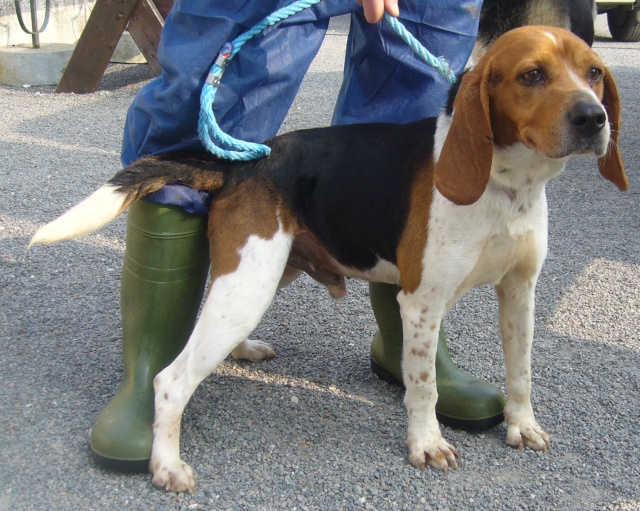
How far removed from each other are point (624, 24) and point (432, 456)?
37.0 ft

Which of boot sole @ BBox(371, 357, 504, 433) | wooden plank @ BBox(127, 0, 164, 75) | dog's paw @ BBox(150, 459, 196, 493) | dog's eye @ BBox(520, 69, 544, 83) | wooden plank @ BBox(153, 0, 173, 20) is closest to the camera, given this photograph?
dog's eye @ BBox(520, 69, 544, 83)

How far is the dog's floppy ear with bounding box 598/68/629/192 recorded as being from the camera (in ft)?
7.13

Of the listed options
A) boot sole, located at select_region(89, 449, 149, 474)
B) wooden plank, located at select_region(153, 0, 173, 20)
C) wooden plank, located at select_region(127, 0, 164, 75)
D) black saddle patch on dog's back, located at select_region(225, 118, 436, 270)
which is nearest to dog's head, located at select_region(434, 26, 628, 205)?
black saddle patch on dog's back, located at select_region(225, 118, 436, 270)

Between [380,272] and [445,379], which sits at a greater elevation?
[380,272]

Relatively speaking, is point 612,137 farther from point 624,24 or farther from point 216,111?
point 624,24

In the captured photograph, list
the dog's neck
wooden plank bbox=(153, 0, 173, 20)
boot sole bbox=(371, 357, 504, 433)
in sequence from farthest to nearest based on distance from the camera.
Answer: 1. wooden plank bbox=(153, 0, 173, 20)
2. boot sole bbox=(371, 357, 504, 433)
3. the dog's neck

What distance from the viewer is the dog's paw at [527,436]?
243 cm

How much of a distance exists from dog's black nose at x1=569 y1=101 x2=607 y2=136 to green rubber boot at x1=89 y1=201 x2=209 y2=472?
116 cm

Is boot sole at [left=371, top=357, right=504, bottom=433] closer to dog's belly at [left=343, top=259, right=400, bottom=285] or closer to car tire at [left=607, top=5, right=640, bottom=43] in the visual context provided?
dog's belly at [left=343, top=259, right=400, bottom=285]

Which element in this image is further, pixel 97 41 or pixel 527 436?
pixel 97 41

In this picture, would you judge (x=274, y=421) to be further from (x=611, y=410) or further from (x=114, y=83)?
(x=114, y=83)

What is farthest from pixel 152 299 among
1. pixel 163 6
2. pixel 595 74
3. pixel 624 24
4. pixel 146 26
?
pixel 624 24

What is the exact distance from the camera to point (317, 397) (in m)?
2.73

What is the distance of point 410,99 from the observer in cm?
263
